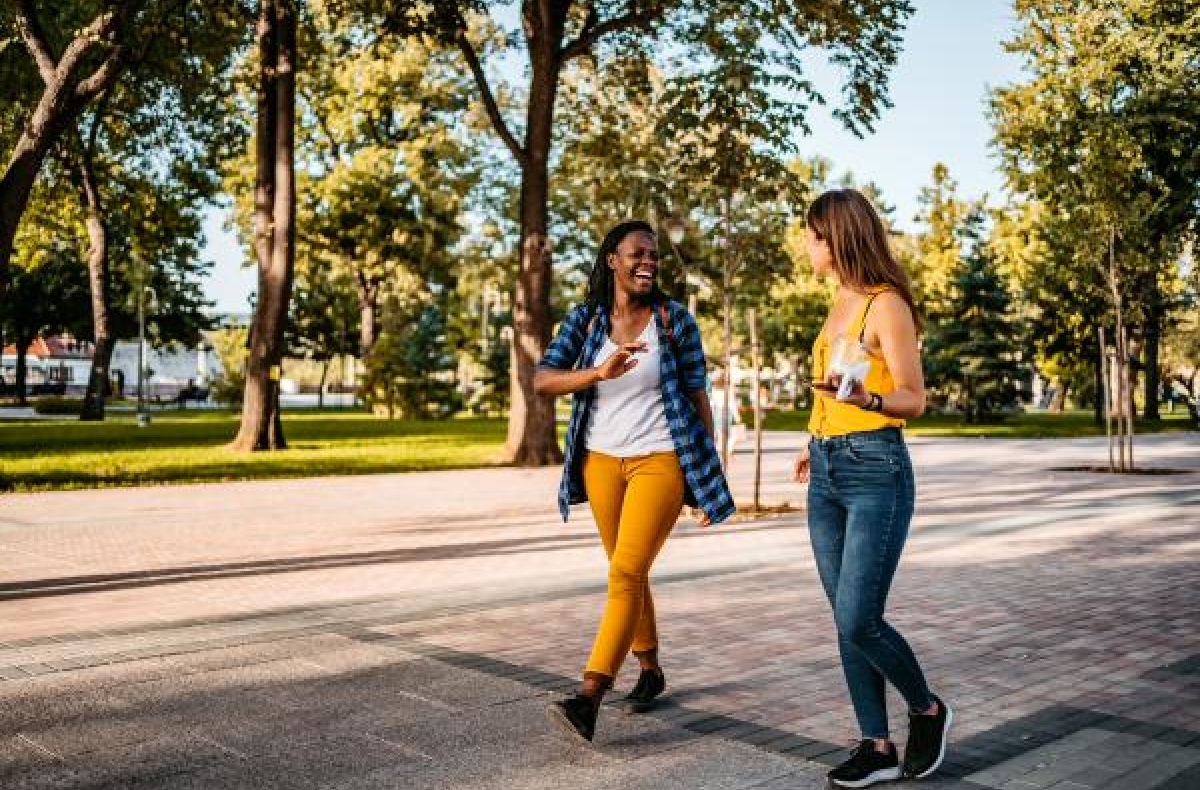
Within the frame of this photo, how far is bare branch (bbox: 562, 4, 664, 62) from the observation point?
21594 mm

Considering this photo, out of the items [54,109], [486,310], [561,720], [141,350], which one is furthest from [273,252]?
[486,310]

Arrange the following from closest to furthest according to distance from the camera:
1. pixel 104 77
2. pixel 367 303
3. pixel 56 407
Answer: pixel 104 77
pixel 56 407
pixel 367 303

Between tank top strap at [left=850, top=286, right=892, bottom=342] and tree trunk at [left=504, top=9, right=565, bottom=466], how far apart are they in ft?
56.5

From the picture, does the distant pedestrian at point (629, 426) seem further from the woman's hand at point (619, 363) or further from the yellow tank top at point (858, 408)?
the yellow tank top at point (858, 408)

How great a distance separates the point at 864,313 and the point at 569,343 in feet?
4.58

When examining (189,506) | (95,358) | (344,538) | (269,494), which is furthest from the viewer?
(95,358)

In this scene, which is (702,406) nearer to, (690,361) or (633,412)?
(690,361)

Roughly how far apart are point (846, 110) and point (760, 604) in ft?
41.4

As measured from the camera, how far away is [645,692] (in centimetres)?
521

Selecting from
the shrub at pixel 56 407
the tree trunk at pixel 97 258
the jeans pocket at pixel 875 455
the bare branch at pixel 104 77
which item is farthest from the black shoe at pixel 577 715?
the shrub at pixel 56 407

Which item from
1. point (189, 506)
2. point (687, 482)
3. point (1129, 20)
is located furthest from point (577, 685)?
point (1129, 20)

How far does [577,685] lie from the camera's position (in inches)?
220

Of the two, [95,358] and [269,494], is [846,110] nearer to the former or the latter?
[269,494]

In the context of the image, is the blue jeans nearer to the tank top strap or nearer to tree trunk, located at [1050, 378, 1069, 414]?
the tank top strap
